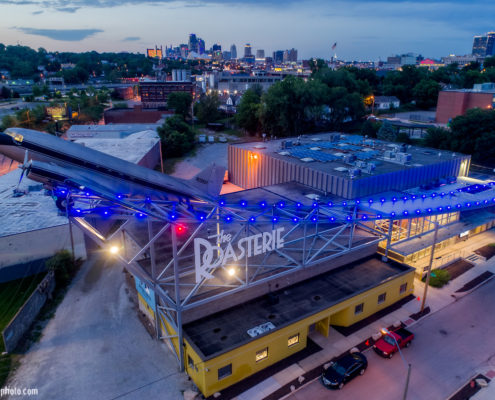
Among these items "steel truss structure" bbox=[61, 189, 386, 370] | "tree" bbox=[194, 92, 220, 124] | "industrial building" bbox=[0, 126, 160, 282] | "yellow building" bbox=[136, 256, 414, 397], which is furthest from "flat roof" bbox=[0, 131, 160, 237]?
"tree" bbox=[194, 92, 220, 124]

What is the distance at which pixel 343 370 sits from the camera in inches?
866

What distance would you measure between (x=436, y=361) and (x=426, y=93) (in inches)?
4694

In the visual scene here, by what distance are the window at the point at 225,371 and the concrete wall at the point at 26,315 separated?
14590mm

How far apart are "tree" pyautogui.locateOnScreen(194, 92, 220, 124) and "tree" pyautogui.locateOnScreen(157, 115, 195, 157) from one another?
1241 inches

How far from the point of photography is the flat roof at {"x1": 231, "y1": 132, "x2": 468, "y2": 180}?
41.9 m

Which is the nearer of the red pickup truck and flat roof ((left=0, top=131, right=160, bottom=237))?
the red pickup truck

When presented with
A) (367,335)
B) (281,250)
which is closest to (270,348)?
(367,335)

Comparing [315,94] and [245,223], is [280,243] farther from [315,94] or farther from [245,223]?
[315,94]

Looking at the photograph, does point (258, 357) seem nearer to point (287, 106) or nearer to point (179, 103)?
point (287, 106)

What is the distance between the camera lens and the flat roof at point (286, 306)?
22391 millimetres

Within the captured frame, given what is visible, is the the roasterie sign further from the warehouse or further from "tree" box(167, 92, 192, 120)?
"tree" box(167, 92, 192, 120)

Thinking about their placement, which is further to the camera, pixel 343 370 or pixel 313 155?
pixel 313 155

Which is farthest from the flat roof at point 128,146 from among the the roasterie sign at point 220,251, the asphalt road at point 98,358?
the the roasterie sign at point 220,251

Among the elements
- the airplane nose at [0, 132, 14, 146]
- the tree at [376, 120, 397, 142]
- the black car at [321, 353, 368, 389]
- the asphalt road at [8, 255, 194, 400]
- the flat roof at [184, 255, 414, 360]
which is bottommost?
the asphalt road at [8, 255, 194, 400]
